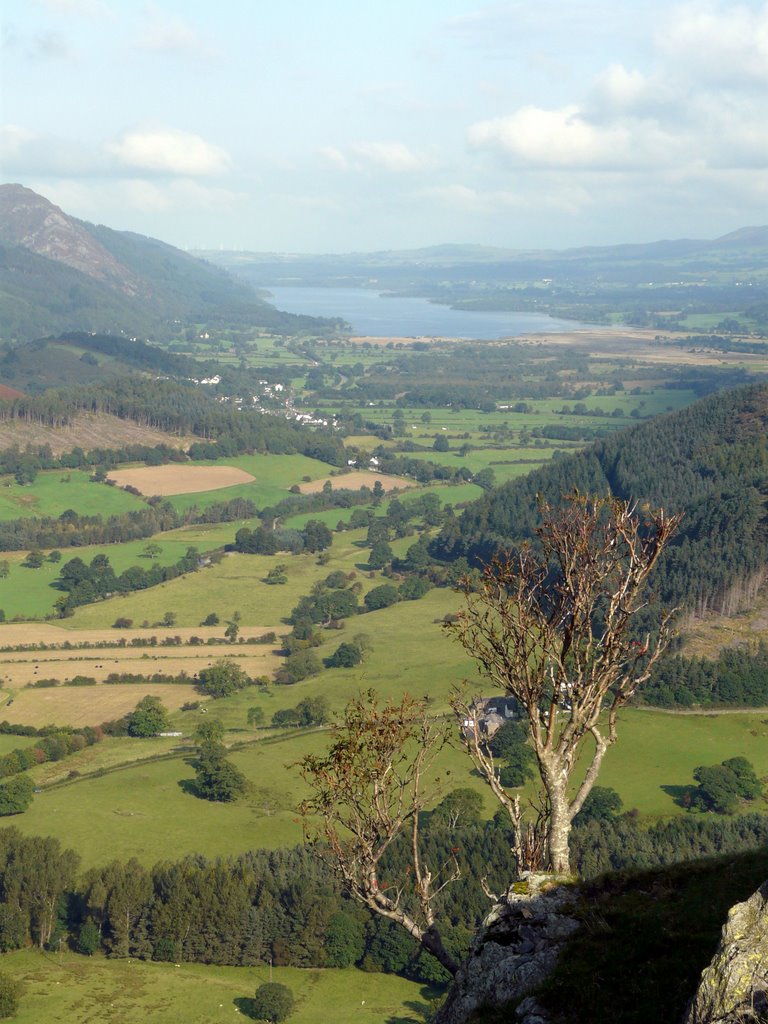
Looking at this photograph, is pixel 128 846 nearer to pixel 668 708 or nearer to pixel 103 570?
pixel 668 708

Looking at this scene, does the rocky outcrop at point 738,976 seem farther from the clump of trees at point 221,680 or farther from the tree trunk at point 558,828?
the clump of trees at point 221,680

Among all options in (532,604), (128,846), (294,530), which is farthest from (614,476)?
(532,604)

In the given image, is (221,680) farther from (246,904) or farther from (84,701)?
(246,904)

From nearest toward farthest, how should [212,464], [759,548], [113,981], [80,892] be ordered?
[113,981]
[80,892]
[759,548]
[212,464]

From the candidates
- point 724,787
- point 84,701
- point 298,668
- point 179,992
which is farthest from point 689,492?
point 179,992

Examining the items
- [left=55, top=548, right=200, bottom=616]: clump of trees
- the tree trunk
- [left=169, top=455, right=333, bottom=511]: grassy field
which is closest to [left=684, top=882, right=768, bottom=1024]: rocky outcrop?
the tree trunk

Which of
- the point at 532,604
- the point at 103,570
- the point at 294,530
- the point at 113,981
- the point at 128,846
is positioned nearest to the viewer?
the point at 532,604
